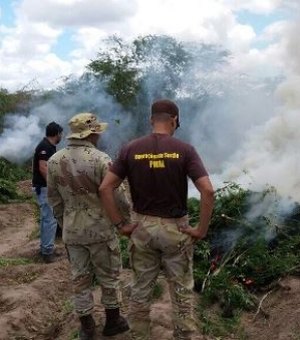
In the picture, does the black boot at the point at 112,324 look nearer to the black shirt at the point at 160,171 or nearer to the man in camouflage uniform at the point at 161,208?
the man in camouflage uniform at the point at 161,208

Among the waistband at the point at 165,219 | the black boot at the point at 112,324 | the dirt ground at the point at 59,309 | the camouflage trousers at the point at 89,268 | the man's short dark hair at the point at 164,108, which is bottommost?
the dirt ground at the point at 59,309

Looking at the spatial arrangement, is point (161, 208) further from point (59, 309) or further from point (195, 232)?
point (59, 309)

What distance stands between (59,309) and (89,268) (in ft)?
4.17

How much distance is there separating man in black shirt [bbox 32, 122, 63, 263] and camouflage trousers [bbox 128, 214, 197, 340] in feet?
10.1

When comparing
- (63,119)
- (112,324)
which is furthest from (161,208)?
(63,119)

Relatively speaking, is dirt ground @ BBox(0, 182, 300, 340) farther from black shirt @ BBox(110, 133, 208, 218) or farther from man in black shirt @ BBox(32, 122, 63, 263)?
black shirt @ BBox(110, 133, 208, 218)

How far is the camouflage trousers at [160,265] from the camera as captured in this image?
3.69 metres

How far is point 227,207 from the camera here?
23.2 feet

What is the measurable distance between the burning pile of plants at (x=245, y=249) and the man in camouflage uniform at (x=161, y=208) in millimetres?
1835

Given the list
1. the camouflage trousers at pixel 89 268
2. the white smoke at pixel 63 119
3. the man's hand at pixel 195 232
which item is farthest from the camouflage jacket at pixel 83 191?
the white smoke at pixel 63 119

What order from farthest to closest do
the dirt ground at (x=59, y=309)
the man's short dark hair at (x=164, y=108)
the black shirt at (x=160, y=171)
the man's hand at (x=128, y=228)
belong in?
1. the dirt ground at (x=59, y=309)
2. the man's hand at (x=128, y=228)
3. the man's short dark hair at (x=164, y=108)
4. the black shirt at (x=160, y=171)

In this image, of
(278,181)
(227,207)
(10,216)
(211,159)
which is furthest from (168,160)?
(211,159)

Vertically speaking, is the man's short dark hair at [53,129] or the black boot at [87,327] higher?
the man's short dark hair at [53,129]

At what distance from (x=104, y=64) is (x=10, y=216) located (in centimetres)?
1004
